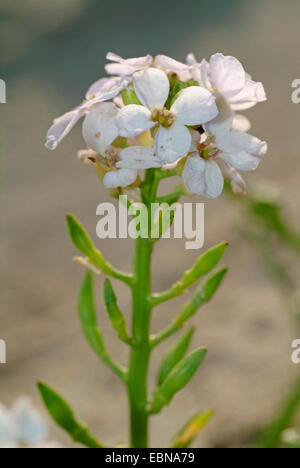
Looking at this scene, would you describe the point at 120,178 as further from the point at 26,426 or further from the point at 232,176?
the point at 26,426

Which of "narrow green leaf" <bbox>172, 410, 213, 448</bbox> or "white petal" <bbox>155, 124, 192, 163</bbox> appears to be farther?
"narrow green leaf" <bbox>172, 410, 213, 448</bbox>

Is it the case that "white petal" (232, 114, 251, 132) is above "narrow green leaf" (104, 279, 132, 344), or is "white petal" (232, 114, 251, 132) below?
above

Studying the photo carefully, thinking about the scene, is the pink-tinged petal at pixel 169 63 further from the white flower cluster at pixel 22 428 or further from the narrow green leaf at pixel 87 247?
the white flower cluster at pixel 22 428

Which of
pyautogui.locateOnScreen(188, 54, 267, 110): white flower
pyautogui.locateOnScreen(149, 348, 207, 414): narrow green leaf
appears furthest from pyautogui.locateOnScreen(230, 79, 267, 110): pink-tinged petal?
pyautogui.locateOnScreen(149, 348, 207, 414): narrow green leaf

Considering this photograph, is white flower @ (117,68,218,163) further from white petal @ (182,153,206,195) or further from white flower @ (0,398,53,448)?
white flower @ (0,398,53,448)

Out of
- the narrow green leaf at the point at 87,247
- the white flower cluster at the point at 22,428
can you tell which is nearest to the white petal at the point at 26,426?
the white flower cluster at the point at 22,428

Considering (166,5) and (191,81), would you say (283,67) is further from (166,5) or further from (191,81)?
(191,81)

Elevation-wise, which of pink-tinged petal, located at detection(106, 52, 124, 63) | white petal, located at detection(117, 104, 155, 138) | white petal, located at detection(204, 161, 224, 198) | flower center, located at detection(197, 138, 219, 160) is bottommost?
white petal, located at detection(204, 161, 224, 198)
